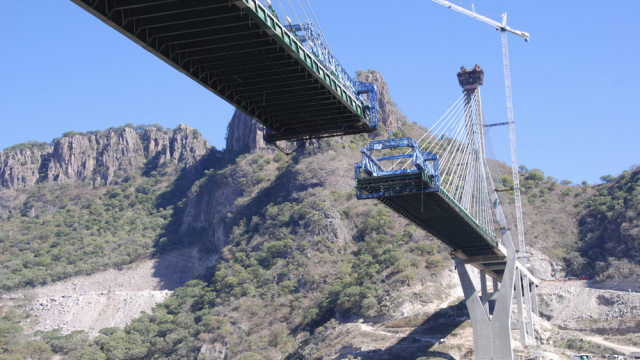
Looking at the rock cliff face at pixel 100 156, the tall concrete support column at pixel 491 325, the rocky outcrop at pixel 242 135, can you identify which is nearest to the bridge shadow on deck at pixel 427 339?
the tall concrete support column at pixel 491 325

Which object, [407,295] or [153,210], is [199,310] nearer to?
[407,295]

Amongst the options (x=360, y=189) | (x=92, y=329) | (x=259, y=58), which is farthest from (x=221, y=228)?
(x=259, y=58)

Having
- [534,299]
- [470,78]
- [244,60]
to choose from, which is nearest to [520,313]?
[534,299]

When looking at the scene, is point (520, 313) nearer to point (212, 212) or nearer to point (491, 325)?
point (491, 325)

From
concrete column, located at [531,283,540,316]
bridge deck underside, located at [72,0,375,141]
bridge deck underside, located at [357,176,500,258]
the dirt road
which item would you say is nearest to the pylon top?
bridge deck underside, located at [357,176,500,258]

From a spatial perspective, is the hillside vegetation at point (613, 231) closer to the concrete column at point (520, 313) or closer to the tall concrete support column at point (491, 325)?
the concrete column at point (520, 313)

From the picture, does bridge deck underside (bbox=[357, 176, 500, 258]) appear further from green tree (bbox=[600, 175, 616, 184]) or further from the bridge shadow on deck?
green tree (bbox=[600, 175, 616, 184])

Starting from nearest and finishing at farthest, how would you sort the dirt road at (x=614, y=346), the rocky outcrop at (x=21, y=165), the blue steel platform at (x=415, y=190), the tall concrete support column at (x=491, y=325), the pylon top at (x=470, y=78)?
the blue steel platform at (x=415, y=190)
the tall concrete support column at (x=491, y=325)
the pylon top at (x=470, y=78)
the dirt road at (x=614, y=346)
the rocky outcrop at (x=21, y=165)

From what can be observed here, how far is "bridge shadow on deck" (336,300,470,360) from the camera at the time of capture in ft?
229

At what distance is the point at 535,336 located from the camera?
259ft

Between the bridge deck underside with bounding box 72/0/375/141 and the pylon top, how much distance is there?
29157 mm

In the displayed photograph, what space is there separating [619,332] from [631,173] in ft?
149

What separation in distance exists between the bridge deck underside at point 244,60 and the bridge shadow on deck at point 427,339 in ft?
113

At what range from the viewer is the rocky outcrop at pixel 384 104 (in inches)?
5492
